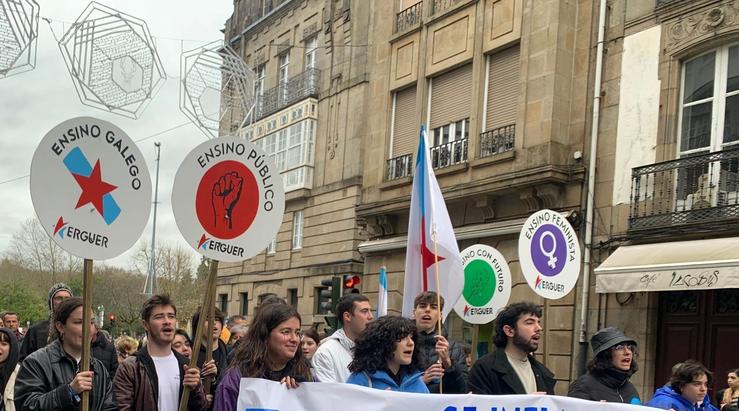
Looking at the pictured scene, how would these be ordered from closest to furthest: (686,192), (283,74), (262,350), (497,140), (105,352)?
(262,350), (105,352), (686,192), (497,140), (283,74)

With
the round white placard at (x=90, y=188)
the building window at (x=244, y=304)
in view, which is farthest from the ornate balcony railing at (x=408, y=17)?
the round white placard at (x=90, y=188)

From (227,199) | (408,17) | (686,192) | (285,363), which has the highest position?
(408,17)

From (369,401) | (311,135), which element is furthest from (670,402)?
(311,135)

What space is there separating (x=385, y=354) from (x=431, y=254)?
7.37 ft

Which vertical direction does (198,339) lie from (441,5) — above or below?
below

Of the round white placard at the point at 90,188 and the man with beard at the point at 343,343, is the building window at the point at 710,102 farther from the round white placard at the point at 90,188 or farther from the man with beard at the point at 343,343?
the round white placard at the point at 90,188

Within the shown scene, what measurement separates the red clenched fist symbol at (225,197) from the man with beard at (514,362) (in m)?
1.99

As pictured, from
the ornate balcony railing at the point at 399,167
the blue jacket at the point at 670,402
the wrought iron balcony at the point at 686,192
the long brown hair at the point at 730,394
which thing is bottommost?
the long brown hair at the point at 730,394

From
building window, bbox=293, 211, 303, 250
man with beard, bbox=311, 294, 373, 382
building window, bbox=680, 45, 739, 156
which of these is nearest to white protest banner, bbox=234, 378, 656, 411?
man with beard, bbox=311, 294, 373, 382

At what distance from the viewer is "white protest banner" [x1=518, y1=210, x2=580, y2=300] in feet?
28.0

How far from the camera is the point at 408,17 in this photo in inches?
844

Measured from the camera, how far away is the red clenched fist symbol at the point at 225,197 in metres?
5.38

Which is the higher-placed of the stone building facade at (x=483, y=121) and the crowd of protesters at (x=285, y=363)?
the stone building facade at (x=483, y=121)

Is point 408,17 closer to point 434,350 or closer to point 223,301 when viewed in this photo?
point 223,301
